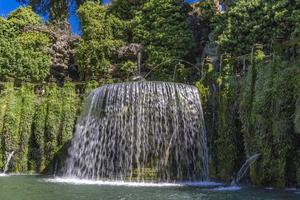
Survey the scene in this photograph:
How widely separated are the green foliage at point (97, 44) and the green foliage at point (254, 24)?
5.99 metres

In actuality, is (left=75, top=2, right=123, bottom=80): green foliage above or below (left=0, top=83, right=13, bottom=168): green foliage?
above

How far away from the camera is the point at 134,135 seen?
17.1 m

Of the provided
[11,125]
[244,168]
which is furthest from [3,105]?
[244,168]

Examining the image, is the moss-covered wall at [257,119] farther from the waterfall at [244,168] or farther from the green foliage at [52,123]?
the green foliage at [52,123]

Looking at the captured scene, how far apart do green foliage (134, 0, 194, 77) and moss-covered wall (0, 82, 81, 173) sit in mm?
6137

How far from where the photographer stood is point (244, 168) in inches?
591

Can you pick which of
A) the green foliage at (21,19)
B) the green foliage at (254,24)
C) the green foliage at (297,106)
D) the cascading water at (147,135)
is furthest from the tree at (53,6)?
the green foliage at (297,106)

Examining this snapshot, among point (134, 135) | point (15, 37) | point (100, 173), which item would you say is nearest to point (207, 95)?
point (134, 135)

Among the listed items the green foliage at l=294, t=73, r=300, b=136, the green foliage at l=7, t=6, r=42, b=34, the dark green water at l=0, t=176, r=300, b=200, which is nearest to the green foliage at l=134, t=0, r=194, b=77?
the green foliage at l=7, t=6, r=42, b=34

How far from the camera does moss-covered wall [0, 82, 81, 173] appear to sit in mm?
20547

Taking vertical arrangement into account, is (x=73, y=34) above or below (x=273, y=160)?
above

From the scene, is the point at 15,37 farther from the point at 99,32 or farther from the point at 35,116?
the point at 35,116

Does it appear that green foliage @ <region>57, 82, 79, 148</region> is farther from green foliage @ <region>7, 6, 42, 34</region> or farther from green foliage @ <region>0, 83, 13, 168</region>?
green foliage @ <region>7, 6, 42, 34</region>

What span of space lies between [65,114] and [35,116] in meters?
1.27
